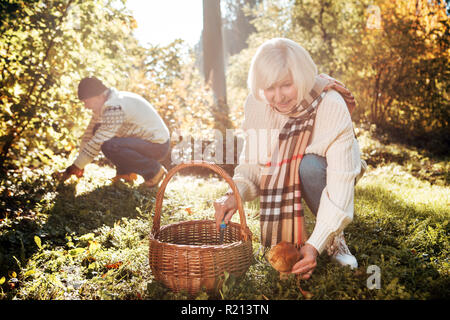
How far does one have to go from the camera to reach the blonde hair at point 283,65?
6.31 ft

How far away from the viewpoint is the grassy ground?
1911mm

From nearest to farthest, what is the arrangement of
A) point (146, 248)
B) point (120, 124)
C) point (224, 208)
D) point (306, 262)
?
point (306, 262)
point (224, 208)
point (146, 248)
point (120, 124)

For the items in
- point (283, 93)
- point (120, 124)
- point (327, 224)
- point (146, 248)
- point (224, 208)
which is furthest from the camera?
point (120, 124)

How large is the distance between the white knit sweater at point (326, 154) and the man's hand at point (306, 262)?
36 mm

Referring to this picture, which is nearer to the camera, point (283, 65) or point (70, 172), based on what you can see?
point (283, 65)

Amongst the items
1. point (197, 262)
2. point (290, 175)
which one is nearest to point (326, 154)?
point (290, 175)

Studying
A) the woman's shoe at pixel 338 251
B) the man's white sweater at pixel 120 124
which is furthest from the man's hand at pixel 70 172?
the woman's shoe at pixel 338 251

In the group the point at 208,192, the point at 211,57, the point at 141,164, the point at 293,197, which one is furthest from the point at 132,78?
the point at 293,197

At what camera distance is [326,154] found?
207 cm

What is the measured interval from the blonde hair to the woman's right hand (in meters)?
0.67

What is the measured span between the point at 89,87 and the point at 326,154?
2.82 metres

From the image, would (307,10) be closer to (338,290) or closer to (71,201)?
(71,201)

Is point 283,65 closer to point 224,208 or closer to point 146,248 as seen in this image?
point 224,208

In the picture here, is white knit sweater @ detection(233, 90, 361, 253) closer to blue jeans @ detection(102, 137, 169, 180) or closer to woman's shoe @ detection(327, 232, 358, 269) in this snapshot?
woman's shoe @ detection(327, 232, 358, 269)
